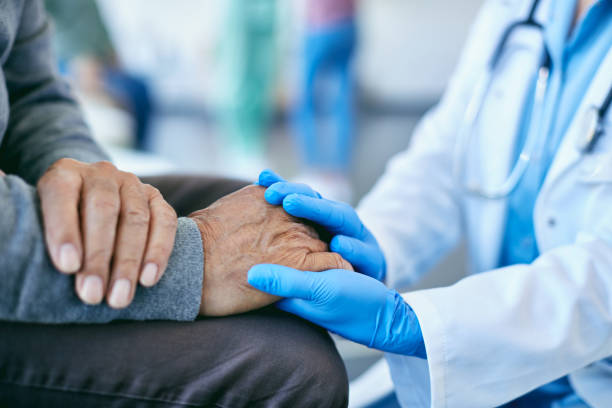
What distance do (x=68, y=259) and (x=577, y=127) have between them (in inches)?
28.1

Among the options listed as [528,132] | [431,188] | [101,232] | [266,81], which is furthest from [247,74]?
[101,232]

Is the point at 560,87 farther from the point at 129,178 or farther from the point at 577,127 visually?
the point at 129,178

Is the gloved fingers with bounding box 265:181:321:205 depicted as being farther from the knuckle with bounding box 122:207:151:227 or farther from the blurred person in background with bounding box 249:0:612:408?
the knuckle with bounding box 122:207:151:227

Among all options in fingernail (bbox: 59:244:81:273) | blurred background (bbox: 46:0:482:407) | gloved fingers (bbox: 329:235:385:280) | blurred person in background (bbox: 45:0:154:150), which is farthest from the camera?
blurred background (bbox: 46:0:482:407)

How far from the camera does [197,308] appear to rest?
542mm

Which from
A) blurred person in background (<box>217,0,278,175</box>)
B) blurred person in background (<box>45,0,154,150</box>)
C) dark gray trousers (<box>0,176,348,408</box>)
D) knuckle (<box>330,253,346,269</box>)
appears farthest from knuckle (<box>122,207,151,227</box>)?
blurred person in background (<box>217,0,278,175</box>)

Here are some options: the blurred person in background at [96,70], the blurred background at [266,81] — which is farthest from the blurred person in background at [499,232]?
the blurred person in background at [96,70]

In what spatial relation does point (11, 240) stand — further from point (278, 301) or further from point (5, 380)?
point (278, 301)

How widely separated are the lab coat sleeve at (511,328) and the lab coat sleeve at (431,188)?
0.26 m

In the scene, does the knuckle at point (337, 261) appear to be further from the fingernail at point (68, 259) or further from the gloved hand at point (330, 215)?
the fingernail at point (68, 259)

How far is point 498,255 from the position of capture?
950 millimetres

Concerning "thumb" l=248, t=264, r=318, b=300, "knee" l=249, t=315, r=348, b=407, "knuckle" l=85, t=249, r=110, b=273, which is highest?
"knuckle" l=85, t=249, r=110, b=273

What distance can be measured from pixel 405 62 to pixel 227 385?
3841 mm

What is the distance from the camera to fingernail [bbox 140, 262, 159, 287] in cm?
50
